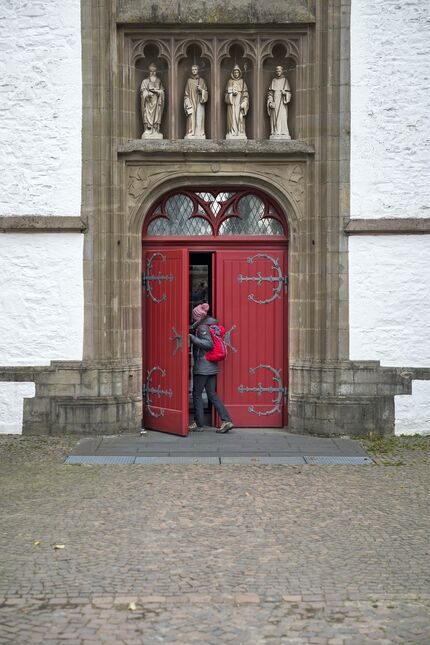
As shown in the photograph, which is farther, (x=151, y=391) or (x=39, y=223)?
(x=151, y=391)

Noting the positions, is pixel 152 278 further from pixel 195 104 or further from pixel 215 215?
pixel 195 104

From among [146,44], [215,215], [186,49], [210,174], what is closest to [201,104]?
[186,49]

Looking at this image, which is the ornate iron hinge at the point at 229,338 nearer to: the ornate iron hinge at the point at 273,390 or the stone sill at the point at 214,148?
the ornate iron hinge at the point at 273,390

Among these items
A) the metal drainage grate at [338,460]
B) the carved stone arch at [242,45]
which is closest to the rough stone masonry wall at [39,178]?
the carved stone arch at [242,45]

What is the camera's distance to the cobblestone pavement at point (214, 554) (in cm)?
544

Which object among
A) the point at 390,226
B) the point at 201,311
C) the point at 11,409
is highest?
the point at 390,226

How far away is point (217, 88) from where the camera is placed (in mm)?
12219

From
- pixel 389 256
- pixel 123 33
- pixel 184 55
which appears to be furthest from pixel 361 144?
pixel 123 33

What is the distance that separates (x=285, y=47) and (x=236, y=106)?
1014 millimetres

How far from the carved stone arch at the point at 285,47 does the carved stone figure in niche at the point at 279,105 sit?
0.71 feet

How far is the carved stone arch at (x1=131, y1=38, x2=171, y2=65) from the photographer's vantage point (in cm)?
1219

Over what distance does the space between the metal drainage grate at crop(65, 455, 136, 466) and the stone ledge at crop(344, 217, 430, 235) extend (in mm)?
4023

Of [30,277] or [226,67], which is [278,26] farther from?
[30,277]

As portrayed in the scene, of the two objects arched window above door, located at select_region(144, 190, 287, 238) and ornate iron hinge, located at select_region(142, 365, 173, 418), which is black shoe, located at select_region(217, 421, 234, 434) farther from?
arched window above door, located at select_region(144, 190, 287, 238)
